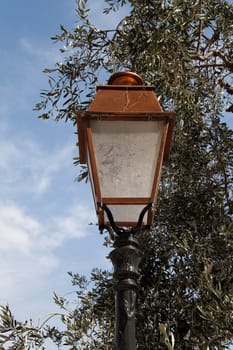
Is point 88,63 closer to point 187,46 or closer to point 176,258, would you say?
point 187,46

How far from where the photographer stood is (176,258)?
5625 millimetres

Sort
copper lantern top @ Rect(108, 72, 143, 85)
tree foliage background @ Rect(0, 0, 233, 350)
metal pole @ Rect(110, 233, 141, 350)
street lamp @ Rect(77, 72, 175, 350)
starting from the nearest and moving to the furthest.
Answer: metal pole @ Rect(110, 233, 141, 350) → street lamp @ Rect(77, 72, 175, 350) → copper lantern top @ Rect(108, 72, 143, 85) → tree foliage background @ Rect(0, 0, 233, 350)

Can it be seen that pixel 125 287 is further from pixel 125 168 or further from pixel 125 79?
pixel 125 79

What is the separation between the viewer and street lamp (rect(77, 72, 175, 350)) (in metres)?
2.80

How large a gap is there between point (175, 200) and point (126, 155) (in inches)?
129

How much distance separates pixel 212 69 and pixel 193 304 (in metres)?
3.01

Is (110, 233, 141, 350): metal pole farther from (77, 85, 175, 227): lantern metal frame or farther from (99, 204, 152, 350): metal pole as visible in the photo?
(77, 85, 175, 227): lantern metal frame

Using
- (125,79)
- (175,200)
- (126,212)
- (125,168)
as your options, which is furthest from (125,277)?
(175,200)

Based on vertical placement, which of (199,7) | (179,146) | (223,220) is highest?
(199,7)

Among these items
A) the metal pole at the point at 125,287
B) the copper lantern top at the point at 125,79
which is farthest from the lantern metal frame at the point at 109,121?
the copper lantern top at the point at 125,79

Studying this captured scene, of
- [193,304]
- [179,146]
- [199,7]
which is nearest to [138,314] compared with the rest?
[193,304]

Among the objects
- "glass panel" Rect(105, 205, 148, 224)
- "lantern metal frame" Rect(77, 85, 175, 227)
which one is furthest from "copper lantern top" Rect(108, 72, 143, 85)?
"glass panel" Rect(105, 205, 148, 224)

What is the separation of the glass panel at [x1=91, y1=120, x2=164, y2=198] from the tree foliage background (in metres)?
1.79

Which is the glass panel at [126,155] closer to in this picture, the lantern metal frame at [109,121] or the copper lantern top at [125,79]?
the lantern metal frame at [109,121]
